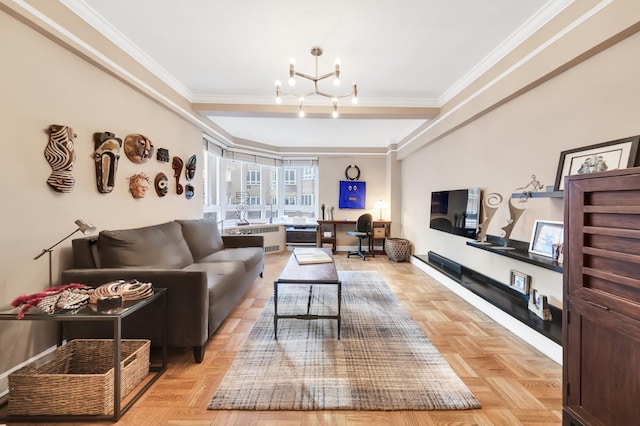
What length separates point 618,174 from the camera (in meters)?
1.06

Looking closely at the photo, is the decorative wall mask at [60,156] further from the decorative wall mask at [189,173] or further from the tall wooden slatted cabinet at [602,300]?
the tall wooden slatted cabinet at [602,300]

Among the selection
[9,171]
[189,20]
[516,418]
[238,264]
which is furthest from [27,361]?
[516,418]

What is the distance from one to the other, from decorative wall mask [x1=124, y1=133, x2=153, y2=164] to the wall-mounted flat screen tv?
3.72 meters

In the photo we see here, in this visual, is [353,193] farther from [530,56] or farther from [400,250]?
[530,56]

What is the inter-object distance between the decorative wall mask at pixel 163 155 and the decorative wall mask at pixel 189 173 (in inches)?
19.8

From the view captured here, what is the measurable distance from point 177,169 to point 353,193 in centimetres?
404

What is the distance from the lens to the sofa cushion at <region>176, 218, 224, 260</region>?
319 cm

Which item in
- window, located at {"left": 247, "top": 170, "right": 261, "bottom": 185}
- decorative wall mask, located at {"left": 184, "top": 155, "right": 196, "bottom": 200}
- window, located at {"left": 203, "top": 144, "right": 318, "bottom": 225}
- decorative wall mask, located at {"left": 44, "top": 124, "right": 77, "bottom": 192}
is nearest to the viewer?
decorative wall mask, located at {"left": 44, "top": 124, "right": 77, "bottom": 192}

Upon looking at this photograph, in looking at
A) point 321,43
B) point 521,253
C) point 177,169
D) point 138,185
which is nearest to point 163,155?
point 177,169

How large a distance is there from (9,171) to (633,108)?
382 cm

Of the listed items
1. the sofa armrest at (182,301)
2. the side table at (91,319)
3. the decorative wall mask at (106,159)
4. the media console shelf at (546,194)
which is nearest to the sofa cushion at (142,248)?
the sofa armrest at (182,301)

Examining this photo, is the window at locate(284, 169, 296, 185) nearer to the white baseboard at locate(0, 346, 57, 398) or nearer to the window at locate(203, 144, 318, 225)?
the window at locate(203, 144, 318, 225)

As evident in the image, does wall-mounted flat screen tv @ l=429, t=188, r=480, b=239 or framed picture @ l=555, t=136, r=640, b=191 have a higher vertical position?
framed picture @ l=555, t=136, r=640, b=191

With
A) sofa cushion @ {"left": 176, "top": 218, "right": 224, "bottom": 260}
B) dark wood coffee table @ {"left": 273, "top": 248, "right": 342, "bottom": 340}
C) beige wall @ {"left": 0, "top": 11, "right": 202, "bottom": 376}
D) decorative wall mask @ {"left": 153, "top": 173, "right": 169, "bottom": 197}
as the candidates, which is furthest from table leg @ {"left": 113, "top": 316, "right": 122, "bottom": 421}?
decorative wall mask @ {"left": 153, "top": 173, "right": 169, "bottom": 197}
